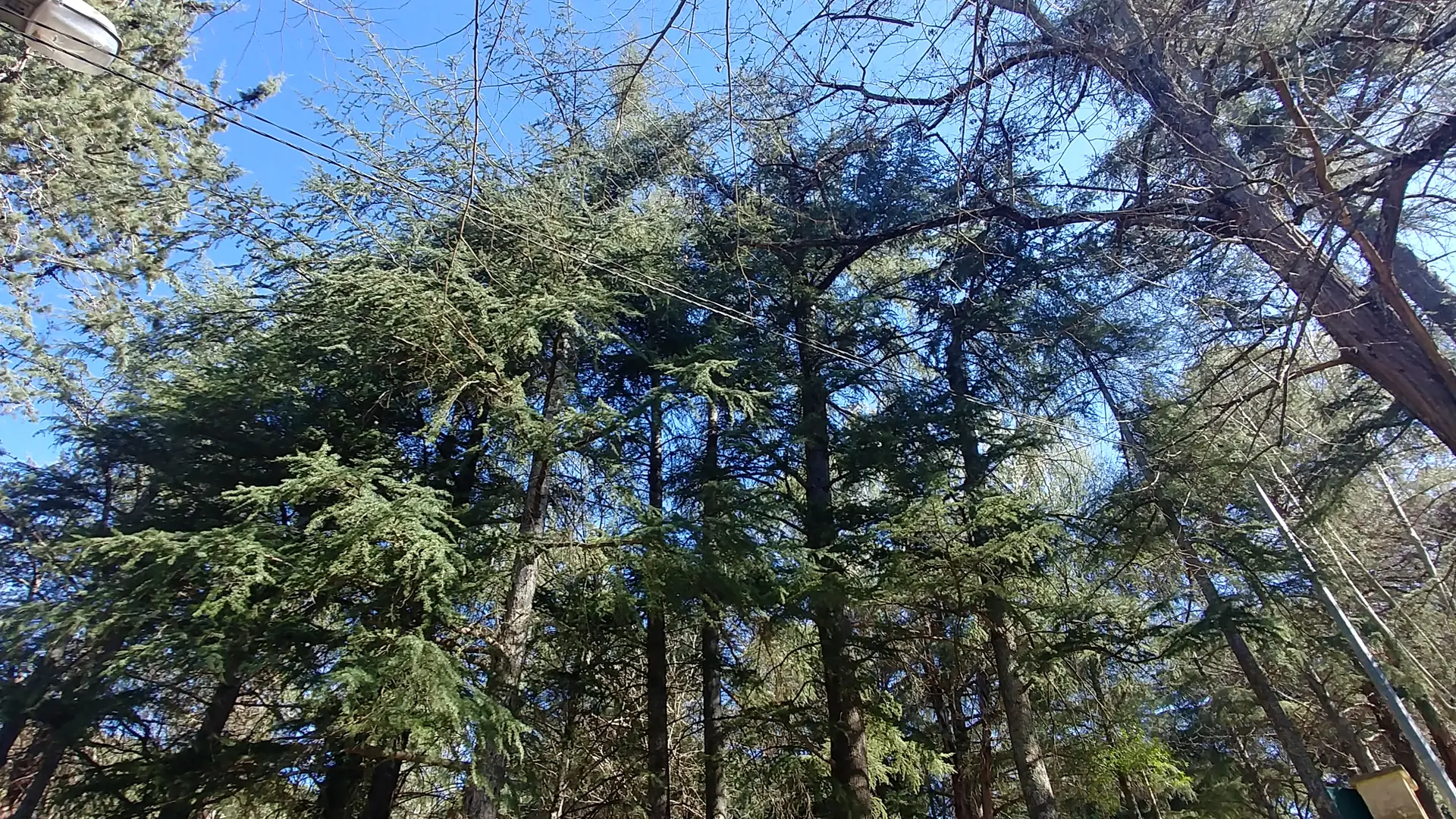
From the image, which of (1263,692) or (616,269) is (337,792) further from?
(1263,692)

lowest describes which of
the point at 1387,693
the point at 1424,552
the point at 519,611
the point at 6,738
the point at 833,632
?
the point at 1387,693

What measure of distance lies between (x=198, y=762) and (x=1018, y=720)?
26.3ft

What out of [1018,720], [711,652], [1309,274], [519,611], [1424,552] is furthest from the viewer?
[711,652]

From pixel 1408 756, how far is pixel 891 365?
1063 cm

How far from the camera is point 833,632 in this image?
27.9 feet

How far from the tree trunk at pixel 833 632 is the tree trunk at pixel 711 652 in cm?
119

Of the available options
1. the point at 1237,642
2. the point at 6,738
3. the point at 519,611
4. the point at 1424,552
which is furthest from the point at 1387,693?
the point at 6,738

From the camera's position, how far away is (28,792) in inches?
303

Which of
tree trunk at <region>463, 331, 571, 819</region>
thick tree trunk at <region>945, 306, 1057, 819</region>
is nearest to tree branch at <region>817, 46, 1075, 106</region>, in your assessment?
tree trunk at <region>463, 331, 571, 819</region>

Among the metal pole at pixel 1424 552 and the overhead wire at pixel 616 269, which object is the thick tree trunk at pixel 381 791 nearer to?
the overhead wire at pixel 616 269

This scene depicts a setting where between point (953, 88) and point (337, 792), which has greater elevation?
point (953, 88)

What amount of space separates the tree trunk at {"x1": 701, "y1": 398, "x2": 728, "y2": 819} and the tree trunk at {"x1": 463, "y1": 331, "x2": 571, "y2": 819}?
1.64 metres

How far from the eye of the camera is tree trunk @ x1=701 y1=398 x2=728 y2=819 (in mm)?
7016

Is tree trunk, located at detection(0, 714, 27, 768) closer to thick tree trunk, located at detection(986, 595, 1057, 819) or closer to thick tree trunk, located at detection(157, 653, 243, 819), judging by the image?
thick tree trunk, located at detection(157, 653, 243, 819)
